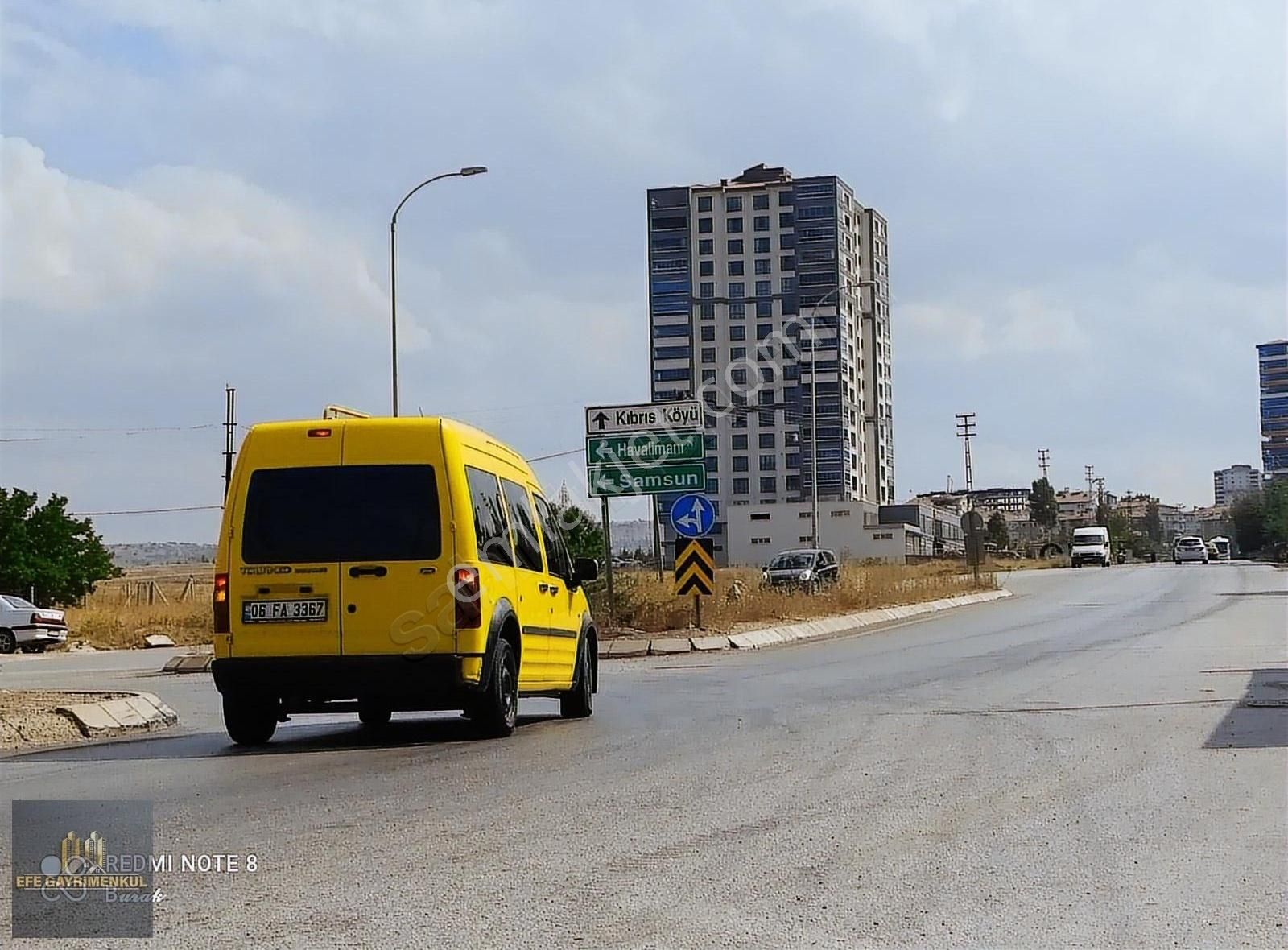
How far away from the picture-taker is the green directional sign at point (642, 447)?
27.2m

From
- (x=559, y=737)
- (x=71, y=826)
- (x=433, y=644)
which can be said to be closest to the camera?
(x=71, y=826)

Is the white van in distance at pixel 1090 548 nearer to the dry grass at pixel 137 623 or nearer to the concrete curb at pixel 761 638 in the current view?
the concrete curb at pixel 761 638

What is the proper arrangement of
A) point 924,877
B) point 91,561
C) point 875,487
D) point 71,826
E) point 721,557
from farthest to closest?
point 875,487, point 721,557, point 91,561, point 71,826, point 924,877

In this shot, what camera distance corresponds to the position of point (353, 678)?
10992 mm

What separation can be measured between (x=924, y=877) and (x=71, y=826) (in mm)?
4214

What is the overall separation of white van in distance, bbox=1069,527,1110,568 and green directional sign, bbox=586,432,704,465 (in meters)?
67.1

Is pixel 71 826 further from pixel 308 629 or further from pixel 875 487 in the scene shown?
pixel 875 487

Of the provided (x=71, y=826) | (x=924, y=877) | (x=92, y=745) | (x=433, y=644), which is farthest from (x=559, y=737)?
(x=924, y=877)

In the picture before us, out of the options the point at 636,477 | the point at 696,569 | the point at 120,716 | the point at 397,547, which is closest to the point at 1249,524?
the point at 636,477

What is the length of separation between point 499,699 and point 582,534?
20.7m

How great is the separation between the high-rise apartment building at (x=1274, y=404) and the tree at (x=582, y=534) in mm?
134778

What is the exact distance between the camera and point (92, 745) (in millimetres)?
12234

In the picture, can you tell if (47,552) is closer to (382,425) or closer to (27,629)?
(27,629)

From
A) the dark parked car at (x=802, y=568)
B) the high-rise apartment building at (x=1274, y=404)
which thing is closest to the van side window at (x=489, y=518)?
the dark parked car at (x=802, y=568)
